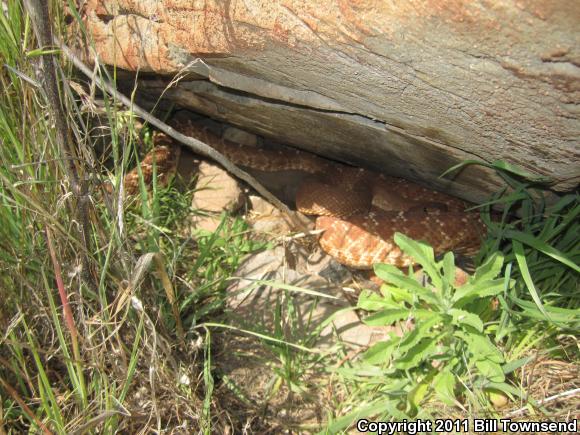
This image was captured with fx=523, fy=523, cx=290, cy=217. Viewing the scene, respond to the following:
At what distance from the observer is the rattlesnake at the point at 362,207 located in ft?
12.6

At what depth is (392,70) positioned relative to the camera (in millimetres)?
2273

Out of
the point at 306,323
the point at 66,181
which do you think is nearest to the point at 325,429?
the point at 306,323

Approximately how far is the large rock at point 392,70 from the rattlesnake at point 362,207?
0.40 meters

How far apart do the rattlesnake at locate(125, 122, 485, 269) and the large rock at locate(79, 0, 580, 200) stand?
1.32 feet

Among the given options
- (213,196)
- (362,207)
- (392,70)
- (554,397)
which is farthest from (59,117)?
(362,207)

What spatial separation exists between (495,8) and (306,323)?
207 centimetres

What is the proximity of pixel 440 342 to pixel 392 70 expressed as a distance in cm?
138

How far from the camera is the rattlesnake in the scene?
3.83 m

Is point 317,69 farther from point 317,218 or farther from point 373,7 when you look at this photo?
point 317,218

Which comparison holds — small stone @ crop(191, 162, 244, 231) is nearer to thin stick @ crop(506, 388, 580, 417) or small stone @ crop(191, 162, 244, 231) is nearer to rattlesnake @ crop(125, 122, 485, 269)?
rattlesnake @ crop(125, 122, 485, 269)

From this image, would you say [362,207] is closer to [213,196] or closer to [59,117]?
[213,196]

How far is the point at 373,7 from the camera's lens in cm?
207

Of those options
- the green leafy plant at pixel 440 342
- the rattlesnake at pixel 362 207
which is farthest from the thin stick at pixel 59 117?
the rattlesnake at pixel 362 207

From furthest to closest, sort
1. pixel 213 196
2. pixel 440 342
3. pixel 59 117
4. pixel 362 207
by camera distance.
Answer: pixel 362 207 → pixel 213 196 → pixel 440 342 → pixel 59 117
